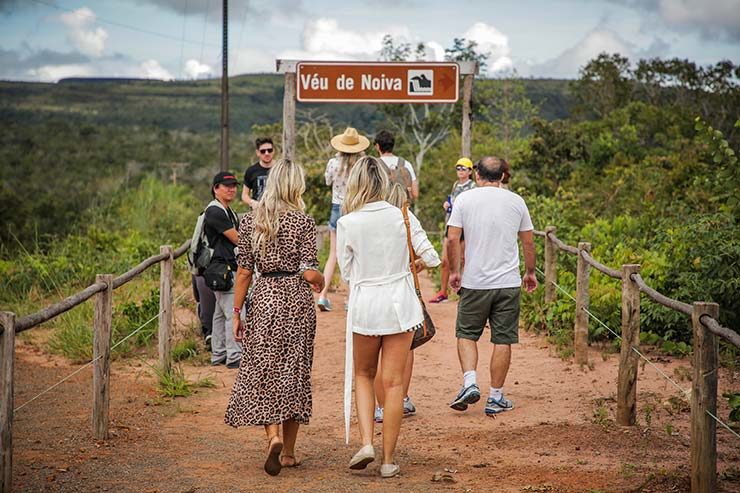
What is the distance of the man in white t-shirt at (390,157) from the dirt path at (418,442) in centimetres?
194

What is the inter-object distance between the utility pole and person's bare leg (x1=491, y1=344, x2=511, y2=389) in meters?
17.5

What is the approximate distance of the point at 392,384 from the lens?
19.4 feet

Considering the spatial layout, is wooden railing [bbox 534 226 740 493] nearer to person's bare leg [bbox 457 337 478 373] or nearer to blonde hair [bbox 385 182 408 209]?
person's bare leg [bbox 457 337 478 373]

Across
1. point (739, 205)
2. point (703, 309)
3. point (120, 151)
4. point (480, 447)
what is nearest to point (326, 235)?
point (739, 205)

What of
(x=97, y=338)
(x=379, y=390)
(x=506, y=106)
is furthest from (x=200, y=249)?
(x=506, y=106)

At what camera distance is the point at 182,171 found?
4791 centimetres

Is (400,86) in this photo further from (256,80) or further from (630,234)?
(256,80)

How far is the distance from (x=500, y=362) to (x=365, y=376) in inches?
69.9

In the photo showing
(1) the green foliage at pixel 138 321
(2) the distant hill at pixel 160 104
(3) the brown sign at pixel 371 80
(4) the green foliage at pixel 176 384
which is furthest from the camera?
(2) the distant hill at pixel 160 104

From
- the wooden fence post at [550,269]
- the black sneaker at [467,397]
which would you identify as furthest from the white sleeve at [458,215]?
the wooden fence post at [550,269]

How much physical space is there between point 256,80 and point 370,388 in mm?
96201

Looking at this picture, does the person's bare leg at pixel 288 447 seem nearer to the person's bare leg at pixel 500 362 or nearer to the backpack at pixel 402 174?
the person's bare leg at pixel 500 362

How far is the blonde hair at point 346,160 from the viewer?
988cm

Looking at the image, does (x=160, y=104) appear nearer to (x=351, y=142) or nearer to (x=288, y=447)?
(x=351, y=142)
